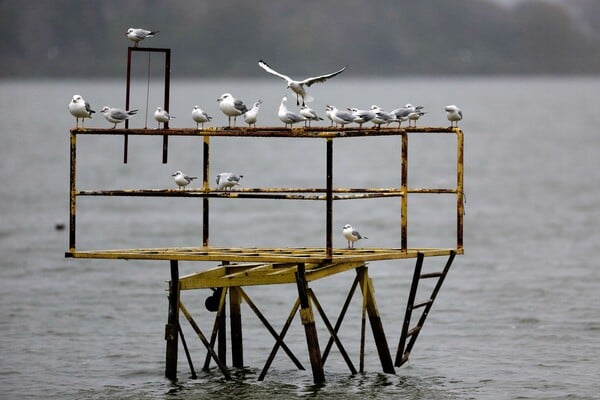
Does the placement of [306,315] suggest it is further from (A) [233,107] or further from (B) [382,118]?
(A) [233,107]

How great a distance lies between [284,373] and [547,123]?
13585 cm

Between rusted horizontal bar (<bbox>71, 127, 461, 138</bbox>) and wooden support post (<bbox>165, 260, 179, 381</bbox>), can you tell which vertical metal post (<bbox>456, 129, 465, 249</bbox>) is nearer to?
rusted horizontal bar (<bbox>71, 127, 461, 138</bbox>)

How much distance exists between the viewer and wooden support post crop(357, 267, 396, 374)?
23.5 metres

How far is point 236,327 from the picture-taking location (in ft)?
80.8

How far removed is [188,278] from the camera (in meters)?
23.4

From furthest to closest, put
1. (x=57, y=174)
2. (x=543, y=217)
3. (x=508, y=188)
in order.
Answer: (x=57, y=174), (x=508, y=188), (x=543, y=217)

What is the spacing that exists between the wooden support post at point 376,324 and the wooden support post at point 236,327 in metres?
2.03

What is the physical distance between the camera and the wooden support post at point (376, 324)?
76.9ft

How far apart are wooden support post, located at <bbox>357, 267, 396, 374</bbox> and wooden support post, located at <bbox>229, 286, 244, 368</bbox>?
203 cm

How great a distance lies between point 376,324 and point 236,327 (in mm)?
2281

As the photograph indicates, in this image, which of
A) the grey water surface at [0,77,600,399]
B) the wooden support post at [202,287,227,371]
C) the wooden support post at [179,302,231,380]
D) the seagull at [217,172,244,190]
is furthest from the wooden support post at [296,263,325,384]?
the seagull at [217,172,244,190]

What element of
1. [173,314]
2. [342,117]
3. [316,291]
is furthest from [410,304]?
[316,291]

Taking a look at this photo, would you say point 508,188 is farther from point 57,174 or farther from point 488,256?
point 488,256

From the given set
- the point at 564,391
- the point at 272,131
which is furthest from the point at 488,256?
the point at 272,131
